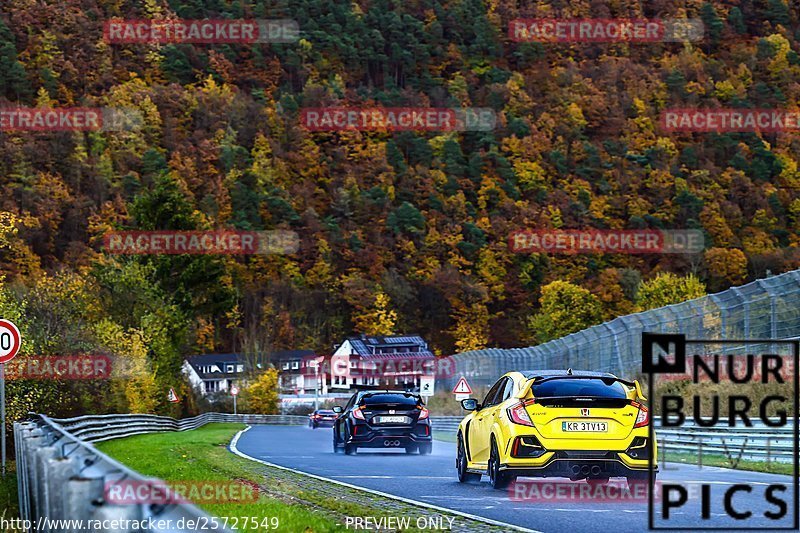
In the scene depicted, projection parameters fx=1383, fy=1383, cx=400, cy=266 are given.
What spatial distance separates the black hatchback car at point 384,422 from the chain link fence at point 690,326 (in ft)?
20.6

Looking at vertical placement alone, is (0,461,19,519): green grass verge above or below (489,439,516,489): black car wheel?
below

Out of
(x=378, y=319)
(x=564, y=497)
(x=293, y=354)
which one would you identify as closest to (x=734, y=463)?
(x=564, y=497)

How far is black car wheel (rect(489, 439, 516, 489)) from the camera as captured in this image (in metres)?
15.8

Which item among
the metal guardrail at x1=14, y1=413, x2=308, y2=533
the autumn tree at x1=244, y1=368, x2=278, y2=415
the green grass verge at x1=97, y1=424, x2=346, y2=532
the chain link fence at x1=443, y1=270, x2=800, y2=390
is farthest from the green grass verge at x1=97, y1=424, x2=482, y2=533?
the autumn tree at x1=244, y1=368, x2=278, y2=415

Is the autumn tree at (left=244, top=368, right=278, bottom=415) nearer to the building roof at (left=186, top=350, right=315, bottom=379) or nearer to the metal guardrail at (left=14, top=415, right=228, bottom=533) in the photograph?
the building roof at (left=186, top=350, right=315, bottom=379)

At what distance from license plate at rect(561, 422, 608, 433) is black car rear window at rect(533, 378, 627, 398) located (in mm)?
354

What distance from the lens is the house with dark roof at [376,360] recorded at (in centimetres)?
16162

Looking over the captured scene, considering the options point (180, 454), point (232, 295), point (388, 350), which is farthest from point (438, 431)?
point (388, 350)

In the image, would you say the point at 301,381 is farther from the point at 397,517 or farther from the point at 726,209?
the point at 397,517

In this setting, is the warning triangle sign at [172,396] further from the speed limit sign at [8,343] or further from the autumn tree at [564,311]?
the autumn tree at [564,311]

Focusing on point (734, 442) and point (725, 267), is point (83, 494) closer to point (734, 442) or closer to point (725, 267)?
point (734, 442)

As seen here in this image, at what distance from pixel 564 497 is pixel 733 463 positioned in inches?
384

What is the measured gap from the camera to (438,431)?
5097 cm

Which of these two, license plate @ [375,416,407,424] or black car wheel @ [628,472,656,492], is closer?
black car wheel @ [628,472,656,492]
